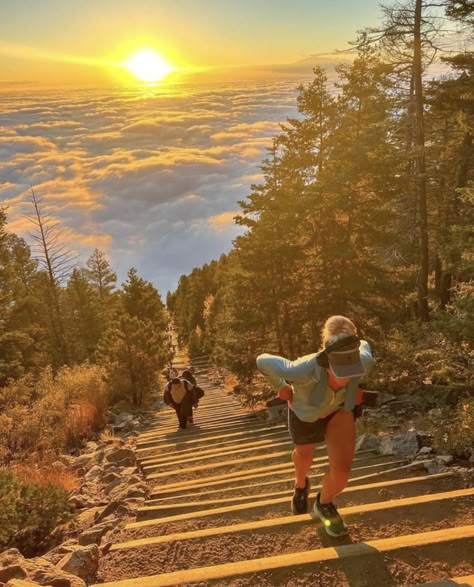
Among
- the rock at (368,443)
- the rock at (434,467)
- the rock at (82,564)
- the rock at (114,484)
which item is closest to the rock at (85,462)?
the rock at (114,484)

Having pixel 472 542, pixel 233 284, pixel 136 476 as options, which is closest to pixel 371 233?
pixel 233 284

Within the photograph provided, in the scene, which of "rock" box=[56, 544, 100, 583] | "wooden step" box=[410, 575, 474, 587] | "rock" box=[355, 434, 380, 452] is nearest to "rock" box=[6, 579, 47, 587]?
"rock" box=[56, 544, 100, 583]

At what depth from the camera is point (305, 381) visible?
360cm

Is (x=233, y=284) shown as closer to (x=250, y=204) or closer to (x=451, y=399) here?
(x=250, y=204)

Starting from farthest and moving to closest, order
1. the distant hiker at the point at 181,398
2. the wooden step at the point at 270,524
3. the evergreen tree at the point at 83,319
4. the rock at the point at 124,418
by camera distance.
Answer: the evergreen tree at the point at 83,319 → the rock at the point at 124,418 → the distant hiker at the point at 181,398 → the wooden step at the point at 270,524

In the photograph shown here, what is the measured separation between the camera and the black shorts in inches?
147

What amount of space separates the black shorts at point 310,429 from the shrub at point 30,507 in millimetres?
3236

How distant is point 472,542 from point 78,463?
733cm

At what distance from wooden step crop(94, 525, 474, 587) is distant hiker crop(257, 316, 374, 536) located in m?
0.36

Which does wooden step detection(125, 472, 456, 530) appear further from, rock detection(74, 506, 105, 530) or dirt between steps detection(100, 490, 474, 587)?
→ rock detection(74, 506, 105, 530)

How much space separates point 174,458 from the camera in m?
8.22

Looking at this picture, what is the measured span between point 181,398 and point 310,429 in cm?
833

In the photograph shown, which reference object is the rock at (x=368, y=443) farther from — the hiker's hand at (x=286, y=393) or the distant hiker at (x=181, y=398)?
the distant hiker at (x=181, y=398)

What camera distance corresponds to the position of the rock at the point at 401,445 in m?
A: 6.11
